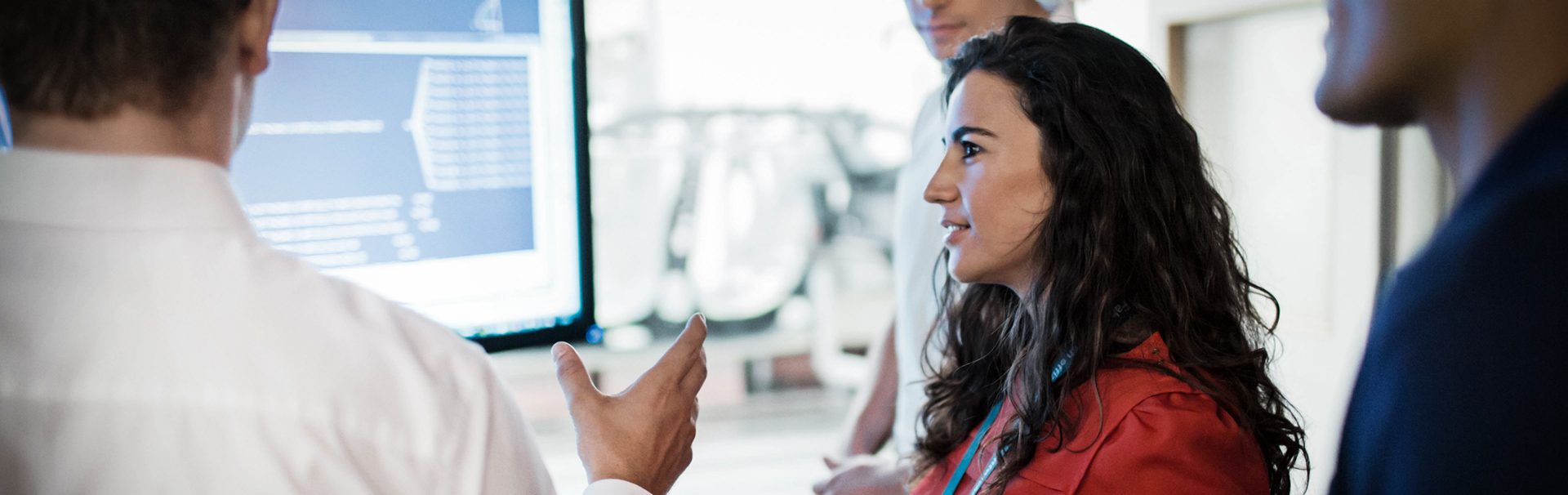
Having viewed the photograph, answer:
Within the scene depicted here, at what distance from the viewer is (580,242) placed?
1166 mm

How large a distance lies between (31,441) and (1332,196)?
1956mm

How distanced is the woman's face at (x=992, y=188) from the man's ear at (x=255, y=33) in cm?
73

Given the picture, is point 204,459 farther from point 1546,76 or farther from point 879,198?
point 879,198

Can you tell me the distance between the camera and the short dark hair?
1.96 ft

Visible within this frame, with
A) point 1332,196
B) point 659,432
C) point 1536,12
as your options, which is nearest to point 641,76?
point 1332,196

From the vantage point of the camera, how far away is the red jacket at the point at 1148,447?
101cm

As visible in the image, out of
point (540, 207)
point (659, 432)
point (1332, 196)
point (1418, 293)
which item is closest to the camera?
point (1418, 293)

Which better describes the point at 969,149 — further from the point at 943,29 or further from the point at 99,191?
the point at 99,191

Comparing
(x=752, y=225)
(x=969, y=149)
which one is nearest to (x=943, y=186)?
(x=969, y=149)

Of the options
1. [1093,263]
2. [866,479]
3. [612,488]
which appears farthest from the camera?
[866,479]

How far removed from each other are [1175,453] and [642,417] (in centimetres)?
50

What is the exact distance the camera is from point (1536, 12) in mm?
516

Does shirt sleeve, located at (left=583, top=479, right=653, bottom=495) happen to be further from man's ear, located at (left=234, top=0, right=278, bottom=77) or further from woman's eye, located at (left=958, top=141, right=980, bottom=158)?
woman's eye, located at (left=958, top=141, right=980, bottom=158)

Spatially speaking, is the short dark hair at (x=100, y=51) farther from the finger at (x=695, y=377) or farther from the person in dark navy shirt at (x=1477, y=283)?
the person in dark navy shirt at (x=1477, y=283)
